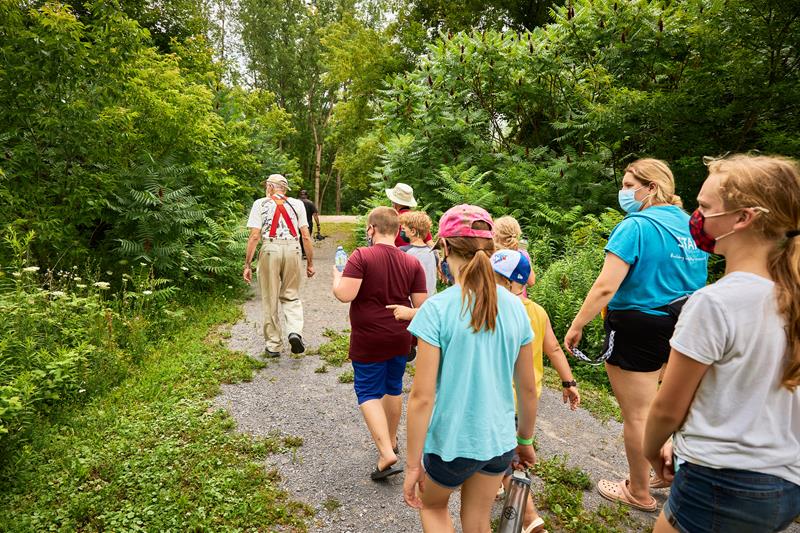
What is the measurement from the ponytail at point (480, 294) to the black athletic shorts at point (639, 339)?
1.36 m

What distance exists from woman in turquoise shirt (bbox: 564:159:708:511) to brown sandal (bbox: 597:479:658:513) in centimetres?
57

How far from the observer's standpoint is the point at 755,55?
648 centimetres

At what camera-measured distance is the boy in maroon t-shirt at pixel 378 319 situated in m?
3.33

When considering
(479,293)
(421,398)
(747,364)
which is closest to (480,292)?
(479,293)

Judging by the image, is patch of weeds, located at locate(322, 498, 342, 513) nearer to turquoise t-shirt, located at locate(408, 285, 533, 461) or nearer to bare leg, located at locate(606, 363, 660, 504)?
turquoise t-shirt, located at locate(408, 285, 533, 461)

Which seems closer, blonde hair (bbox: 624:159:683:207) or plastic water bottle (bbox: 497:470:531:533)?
plastic water bottle (bbox: 497:470:531:533)

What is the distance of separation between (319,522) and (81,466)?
2.02 m

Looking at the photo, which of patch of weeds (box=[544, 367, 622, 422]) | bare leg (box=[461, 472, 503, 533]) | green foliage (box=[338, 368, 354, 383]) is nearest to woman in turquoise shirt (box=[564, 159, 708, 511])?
bare leg (box=[461, 472, 503, 533])

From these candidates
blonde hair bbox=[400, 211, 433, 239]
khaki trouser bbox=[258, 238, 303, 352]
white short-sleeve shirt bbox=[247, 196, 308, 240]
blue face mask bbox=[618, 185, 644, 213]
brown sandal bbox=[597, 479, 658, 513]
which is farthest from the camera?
khaki trouser bbox=[258, 238, 303, 352]

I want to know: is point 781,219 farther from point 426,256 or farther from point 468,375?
point 426,256

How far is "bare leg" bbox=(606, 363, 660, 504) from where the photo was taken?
9.47 feet

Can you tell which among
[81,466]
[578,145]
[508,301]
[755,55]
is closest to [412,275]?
[508,301]

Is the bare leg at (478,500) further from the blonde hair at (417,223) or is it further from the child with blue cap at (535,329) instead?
the blonde hair at (417,223)

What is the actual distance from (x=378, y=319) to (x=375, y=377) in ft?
1.49
